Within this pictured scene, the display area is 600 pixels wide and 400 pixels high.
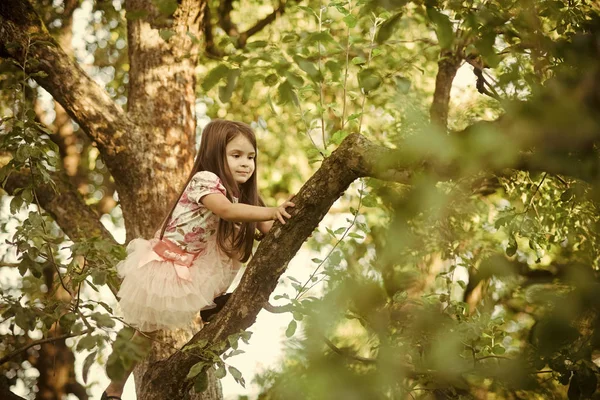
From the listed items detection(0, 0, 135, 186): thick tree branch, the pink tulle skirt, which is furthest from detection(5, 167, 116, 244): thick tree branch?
the pink tulle skirt


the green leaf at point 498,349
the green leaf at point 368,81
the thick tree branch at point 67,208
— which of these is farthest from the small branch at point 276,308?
the thick tree branch at point 67,208

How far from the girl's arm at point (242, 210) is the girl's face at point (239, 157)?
0.34 m

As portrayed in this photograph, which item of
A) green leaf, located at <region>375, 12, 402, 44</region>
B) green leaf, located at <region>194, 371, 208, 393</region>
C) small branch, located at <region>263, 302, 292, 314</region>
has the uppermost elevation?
green leaf, located at <region>375, 12, 402, 44</region>

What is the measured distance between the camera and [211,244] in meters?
3.25

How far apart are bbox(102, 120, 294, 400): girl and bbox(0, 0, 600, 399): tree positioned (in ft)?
0.90

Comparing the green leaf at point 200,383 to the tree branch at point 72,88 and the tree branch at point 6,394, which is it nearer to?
the tree branch at point 6,394

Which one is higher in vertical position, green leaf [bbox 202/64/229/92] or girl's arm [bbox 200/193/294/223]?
girl's arm [bbox 200/193/294/223]

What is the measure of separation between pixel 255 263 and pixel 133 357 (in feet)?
2.66

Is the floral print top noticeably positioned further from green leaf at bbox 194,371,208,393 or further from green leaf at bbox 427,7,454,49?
green leaf at bbox 427,7,454,49

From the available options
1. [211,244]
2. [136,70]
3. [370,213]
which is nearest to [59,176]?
[136,70]

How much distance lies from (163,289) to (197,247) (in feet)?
0.96

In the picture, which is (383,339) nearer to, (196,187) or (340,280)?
(340,280)

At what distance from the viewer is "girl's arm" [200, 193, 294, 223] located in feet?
8.05

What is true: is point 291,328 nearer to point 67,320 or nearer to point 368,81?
point 67,320
